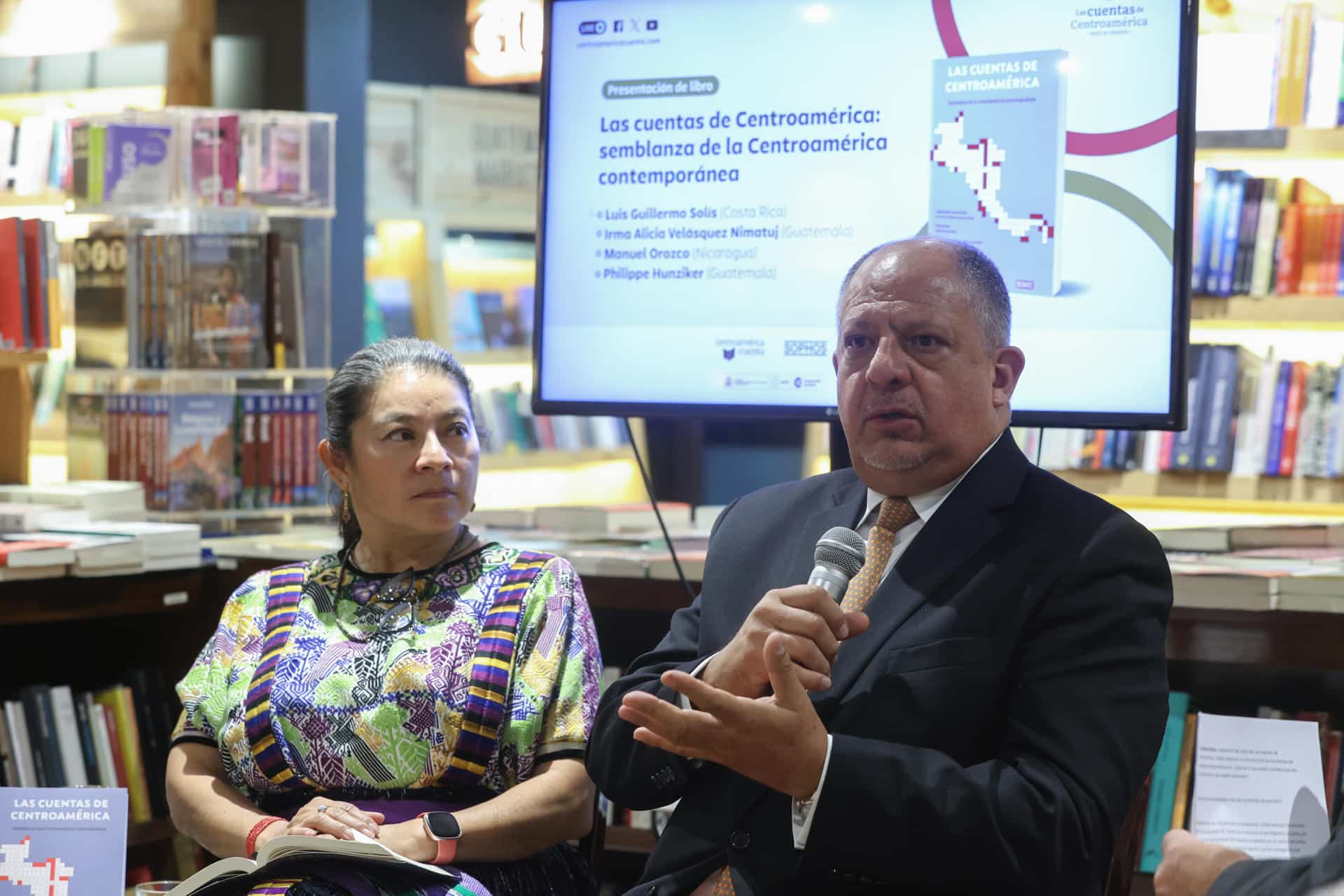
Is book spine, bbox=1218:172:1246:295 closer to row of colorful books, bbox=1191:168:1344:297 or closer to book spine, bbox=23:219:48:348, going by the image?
row of colorful books, bbox=1191:168:1344:297

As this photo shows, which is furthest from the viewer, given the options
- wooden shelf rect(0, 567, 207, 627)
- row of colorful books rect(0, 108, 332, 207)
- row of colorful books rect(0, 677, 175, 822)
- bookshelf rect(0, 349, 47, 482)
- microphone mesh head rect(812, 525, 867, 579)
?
row of colorful books rect(0, 108, 332, 207)

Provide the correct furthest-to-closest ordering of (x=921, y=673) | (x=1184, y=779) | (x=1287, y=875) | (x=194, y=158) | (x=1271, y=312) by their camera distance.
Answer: (x=194, y=158) → (x=1271, y=312) → (x=1184, y=779) → (x=921, y=673) → (x=1287, y=875)

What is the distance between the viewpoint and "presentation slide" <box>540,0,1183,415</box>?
2.29 metres

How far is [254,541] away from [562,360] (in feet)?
3.59

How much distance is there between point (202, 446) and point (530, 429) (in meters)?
2.82

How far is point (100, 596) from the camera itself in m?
3.26

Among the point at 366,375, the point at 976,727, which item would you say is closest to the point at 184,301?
the point at 366,375

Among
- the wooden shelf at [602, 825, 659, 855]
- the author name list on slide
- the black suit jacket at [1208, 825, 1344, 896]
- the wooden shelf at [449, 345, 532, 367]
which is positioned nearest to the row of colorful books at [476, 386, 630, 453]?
the wooden shelf at [449, 345, 532, 367]

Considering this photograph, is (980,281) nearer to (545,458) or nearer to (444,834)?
(444,834)

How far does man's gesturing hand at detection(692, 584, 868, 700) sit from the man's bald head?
1.47 feet

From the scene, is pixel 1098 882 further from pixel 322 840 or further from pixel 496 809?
pixel 322 840

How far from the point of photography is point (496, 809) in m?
2.19

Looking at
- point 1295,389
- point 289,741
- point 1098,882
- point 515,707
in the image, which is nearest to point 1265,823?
point 1098,882

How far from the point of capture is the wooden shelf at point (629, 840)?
2893 mm
